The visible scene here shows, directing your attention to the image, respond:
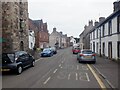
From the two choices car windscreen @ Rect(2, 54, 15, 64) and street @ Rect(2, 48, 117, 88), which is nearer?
Answer: street @ Rect(2, 48, 117, 88)

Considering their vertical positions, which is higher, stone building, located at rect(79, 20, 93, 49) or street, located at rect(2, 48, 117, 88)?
stone building, located at rect(79, 20, 93, 49)

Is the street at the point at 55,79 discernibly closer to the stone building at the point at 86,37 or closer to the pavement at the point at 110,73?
the pavement at the point at 110,73

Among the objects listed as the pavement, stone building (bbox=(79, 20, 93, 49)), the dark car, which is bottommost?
the pavement

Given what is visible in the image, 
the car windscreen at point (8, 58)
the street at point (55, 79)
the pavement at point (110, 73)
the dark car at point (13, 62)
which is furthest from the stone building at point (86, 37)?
the car windscreen at point (8, 58)

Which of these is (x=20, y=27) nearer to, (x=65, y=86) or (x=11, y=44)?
(x=11, y=44)

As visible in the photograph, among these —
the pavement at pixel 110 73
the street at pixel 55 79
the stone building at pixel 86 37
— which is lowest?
the street at pixel 55 79

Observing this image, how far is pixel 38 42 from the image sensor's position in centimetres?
6488

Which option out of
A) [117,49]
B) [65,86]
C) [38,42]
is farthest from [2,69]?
[38,42]

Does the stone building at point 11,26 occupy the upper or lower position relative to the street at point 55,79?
upper

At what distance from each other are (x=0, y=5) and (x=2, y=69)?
44.6 ft

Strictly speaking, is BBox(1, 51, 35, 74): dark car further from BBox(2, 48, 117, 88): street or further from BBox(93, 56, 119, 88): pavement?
BBox(93, 56, 119, 88): pavement

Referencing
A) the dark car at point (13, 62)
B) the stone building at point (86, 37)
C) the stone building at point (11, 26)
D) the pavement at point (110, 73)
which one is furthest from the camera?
the stone building at point (86, 37)

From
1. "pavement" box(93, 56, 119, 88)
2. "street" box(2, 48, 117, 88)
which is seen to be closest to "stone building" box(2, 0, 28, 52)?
"street" box(2, 48, 117, 88)

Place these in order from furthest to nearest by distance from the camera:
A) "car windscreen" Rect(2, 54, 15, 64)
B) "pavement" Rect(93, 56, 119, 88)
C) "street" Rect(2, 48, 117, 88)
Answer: "car windscreen" Rect(2, 54, 15, 64) → "pavement" Rect(93, 56, 119, 88) → "street" Rect(2, 48, 117, 88)
